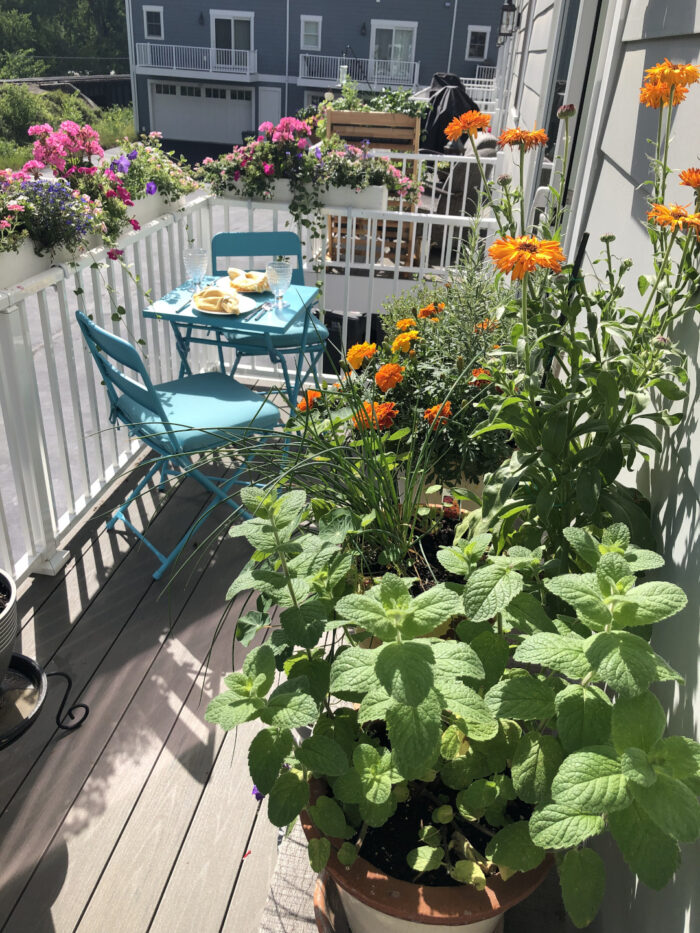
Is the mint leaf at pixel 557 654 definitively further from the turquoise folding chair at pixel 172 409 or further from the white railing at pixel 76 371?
the turquoise folding chair at pixel 172 409

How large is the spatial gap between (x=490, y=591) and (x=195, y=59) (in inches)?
984

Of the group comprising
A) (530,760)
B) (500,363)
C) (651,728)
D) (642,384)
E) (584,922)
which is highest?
(642,384)

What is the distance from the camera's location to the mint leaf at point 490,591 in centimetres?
105

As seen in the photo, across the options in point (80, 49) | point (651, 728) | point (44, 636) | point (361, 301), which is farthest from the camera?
point (80, 49)

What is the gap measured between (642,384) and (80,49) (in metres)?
35.0

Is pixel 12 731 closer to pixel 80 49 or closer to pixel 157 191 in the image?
pixel 157 191

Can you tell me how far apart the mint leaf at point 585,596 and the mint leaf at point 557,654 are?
4cm

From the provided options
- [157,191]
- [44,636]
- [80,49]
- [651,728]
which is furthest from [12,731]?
[80,49]

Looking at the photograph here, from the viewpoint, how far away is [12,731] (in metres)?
2.04

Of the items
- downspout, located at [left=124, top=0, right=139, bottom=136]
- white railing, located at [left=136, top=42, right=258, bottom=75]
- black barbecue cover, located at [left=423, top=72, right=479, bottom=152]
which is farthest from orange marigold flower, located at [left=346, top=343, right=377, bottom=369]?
downspout, located at [left=124, top=0, right=139, bottom=136]

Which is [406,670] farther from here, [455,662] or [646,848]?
[646,848]

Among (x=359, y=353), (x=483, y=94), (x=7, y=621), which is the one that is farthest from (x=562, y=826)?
(x=483, y=94)

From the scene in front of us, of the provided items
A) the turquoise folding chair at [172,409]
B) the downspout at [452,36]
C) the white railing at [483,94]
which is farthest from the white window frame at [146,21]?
the turquoise folding chair at [172,409]

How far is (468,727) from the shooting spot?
117 centimetres
